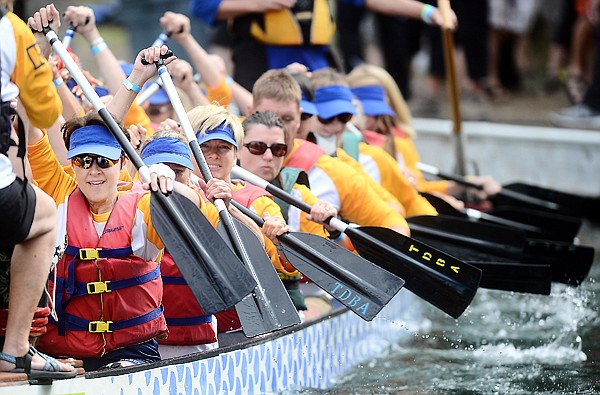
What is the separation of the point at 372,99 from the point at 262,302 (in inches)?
130

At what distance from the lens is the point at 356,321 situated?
6.07m

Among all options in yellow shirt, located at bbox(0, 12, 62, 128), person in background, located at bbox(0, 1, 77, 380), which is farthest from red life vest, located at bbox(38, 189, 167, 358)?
yellow shirt, located at bbox(0, 12, 62, 128)

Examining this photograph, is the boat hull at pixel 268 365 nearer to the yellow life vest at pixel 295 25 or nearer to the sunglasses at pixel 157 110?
Result: the sunglasses at pixel 157 110

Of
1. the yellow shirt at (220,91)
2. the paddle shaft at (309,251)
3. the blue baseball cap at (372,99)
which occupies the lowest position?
the paddle shaft at (309,251)

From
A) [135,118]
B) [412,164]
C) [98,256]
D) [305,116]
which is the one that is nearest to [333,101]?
[305,116]

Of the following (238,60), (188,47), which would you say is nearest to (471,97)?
(238,60)

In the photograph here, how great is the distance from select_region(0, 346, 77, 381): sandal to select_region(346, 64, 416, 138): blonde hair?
13.2 feet

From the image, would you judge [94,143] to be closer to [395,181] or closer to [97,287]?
[97,287]

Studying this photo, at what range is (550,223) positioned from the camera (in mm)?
7730

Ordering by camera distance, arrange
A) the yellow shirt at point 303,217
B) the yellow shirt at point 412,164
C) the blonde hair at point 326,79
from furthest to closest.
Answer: the yellow shirt at point 412,164 → the blonde hair at point 326,79 → the yellow shirt at point 303,217

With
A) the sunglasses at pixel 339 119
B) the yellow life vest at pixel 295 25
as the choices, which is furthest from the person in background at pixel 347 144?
the yellow life vest at pixel 295 25

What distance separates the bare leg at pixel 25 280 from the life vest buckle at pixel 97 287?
1.14ft

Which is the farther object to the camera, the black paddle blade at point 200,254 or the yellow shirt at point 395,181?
the yellow shirt at point 395,181

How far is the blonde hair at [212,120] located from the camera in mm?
4855
